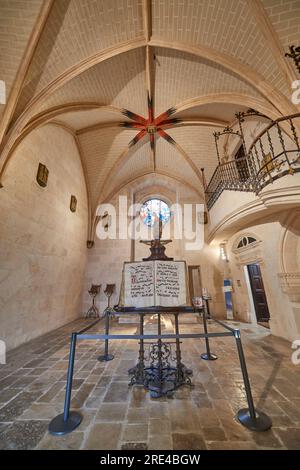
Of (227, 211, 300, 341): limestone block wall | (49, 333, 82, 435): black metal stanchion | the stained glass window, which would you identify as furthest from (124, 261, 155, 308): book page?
the stained glass window

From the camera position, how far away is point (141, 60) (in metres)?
5.23

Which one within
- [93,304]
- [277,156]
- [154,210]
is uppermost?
[154,210]

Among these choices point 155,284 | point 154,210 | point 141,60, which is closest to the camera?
point 155,284

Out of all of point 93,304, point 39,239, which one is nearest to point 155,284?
point 39,239

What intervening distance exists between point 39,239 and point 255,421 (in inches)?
225

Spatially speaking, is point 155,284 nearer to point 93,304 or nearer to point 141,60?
point 141,60

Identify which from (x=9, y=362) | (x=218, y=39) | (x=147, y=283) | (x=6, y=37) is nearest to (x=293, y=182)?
(x=147, y=283)

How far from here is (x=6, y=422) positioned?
1848 millimetres

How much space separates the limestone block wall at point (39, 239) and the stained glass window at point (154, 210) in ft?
12.0

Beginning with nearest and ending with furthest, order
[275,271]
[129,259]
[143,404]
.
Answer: [143,404]
[275,271]
[129,259]

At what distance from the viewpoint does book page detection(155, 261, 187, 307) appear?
7.68 feet

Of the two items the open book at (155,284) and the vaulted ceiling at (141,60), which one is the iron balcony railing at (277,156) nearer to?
the vaulted ceiling at (141,60)

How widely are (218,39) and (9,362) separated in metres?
8.22
